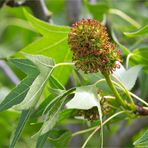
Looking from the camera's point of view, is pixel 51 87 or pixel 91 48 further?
pixel 51 87

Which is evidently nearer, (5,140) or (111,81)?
(111,81)

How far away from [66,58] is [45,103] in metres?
0.31

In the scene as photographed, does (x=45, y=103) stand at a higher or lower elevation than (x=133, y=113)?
higher

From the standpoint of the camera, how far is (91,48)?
1.48 metres

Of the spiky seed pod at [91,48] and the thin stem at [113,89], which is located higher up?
the spiky seed pod at [91,48]

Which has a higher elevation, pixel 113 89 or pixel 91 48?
pixel 91 48

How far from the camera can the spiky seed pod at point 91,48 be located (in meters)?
1.48

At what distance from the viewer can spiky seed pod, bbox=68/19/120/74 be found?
4.85 feet

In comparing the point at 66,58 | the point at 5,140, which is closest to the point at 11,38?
the point at 5,140

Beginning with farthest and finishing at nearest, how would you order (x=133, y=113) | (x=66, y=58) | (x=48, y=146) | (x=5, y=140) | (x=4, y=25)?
(x=4, y=25), (x=5, y=140), (x=66, y=58), (x=48, y=146), (x=133, y=113)

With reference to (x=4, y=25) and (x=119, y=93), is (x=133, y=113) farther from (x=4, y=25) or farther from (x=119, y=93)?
(x=4, y=25)

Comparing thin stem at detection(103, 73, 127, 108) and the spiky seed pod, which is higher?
the spiky seed pod

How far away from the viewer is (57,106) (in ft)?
4.99

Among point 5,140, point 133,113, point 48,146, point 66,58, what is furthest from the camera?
point 5,140
